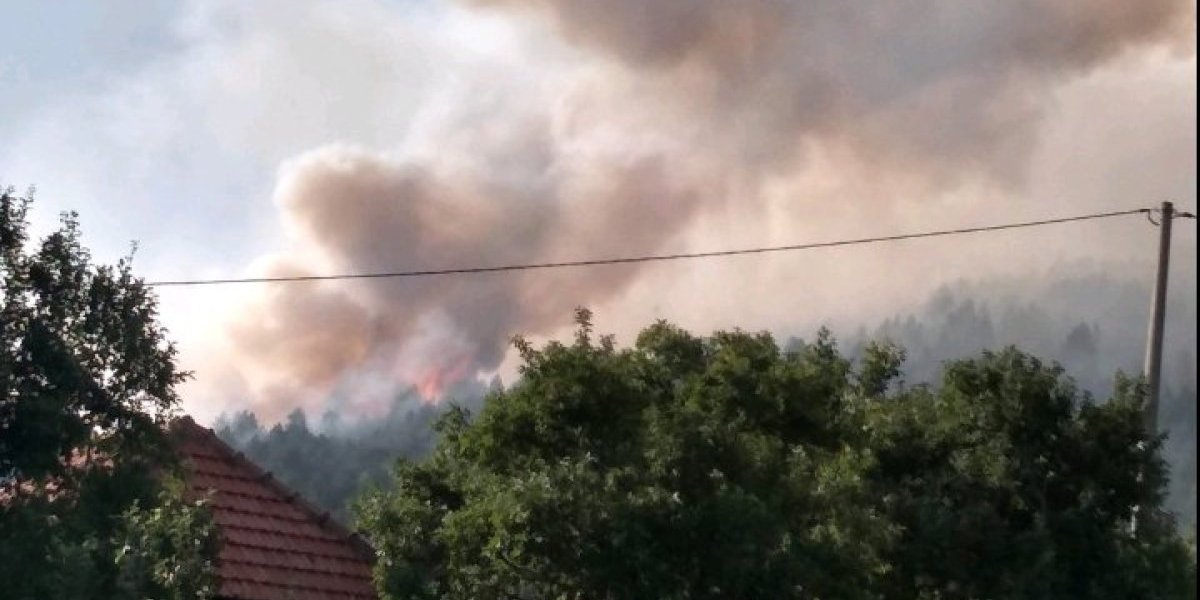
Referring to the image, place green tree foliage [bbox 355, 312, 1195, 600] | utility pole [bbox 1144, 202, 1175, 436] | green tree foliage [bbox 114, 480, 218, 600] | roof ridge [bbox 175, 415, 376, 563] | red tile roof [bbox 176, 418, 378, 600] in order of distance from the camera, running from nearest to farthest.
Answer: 1. green tree foliage [bbox 114, 480, 218, 600]
2. green tree foliage [bbox 355, 312, 1195, 600]
3. utility pole [bbox 1144, 202, 1175, 436]
4. red tile roof [bbox 176, 418, 378, 600]
5. roof ridge [bbox 175, 415, 376, 563]

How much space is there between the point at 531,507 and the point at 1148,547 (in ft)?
35.0

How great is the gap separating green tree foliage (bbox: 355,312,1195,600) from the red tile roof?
27.6ft

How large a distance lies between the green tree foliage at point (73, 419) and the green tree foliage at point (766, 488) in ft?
17.0

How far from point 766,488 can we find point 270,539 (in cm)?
1769

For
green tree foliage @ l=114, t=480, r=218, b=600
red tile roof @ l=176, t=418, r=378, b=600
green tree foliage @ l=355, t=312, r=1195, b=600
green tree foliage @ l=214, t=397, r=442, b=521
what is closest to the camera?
green tree foliage @ l=114, t=480, r=218, b=600

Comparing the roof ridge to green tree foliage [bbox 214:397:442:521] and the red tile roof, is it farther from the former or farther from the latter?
green tree foliage [bbox 214:397:442:521]

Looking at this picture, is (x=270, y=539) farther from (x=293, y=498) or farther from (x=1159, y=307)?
(x=1159, y=307)

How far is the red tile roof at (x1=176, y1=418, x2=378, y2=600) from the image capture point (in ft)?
123

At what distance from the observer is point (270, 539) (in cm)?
3897

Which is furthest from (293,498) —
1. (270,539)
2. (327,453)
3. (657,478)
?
(327,453)

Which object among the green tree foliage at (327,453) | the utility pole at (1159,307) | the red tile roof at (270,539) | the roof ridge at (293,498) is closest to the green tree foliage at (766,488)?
the utility pole at (1159,307)

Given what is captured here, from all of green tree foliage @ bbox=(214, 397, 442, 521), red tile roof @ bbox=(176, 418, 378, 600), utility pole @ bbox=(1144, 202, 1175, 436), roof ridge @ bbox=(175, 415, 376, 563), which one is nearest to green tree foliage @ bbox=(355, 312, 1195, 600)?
utility pole @ bbox=(1144, 202, 1175, 436)

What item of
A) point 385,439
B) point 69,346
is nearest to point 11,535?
point 69,346

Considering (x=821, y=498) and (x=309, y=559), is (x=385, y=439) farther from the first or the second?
(x=821, y=498)
